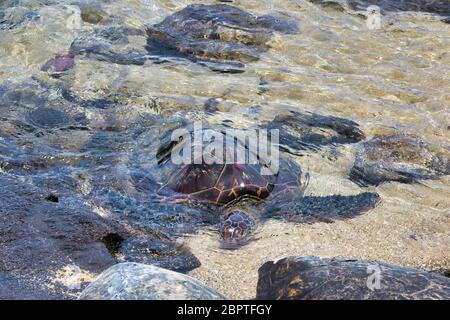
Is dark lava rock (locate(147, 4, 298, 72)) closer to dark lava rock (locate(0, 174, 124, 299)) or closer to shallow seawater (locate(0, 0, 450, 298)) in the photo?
shallow seawater (locate(0, 0, 450, 298))

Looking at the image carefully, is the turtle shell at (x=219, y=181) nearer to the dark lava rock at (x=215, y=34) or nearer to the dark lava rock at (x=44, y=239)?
the dark lava rock at (x=44, y=239)

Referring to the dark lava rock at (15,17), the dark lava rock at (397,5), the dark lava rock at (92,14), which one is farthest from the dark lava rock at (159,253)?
the dark lava rock at (397,5)

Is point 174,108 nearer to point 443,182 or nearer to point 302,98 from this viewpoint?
point 302,98

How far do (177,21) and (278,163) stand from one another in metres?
4.47

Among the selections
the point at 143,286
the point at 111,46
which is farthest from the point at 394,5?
the point at 143,286

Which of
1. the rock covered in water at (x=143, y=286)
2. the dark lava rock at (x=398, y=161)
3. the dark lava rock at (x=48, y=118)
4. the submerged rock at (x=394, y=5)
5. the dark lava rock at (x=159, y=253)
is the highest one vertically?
the rock covered in water at (x=143, y=286)

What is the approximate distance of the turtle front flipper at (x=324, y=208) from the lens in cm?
502

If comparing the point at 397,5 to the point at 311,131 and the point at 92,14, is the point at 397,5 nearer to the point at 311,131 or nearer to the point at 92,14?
the point at 311,131

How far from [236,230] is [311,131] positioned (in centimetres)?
221

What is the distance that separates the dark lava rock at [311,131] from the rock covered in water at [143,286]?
2.88 meters

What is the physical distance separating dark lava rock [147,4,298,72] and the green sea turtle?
308 centimetres

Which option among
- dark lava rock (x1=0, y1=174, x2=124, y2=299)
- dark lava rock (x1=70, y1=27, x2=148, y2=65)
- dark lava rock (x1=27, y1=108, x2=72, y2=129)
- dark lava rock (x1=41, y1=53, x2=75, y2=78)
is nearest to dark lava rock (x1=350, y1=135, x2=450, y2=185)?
dark lava rock (x1=0, y1=174, x2=124, y2=299)

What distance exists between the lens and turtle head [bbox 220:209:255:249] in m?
4.71

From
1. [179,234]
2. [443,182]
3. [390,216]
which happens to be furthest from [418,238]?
[179,234]
